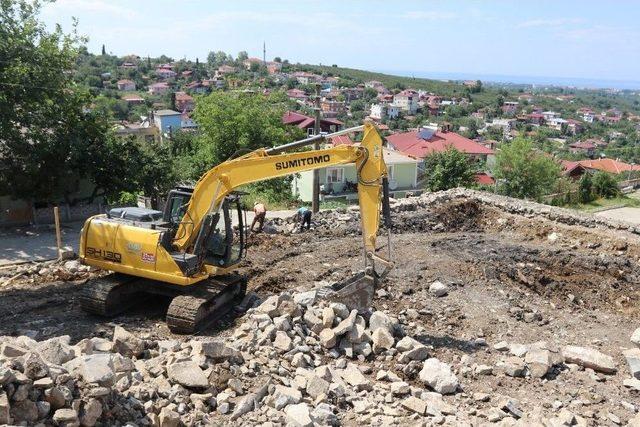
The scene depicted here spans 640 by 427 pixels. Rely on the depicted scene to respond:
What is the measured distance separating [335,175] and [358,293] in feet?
76.0

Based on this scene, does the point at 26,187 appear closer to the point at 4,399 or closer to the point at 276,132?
the point at 4,399

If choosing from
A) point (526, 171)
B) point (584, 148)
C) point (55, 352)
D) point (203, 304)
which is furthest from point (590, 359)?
point (584, 148)

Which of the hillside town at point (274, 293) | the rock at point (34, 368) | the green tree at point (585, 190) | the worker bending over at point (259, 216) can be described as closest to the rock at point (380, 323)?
the hillside town at point (274, 293)

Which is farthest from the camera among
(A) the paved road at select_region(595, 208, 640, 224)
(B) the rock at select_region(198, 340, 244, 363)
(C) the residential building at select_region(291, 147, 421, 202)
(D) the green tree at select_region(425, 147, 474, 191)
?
(C) the residential building at select_region(291, 147, 421, 202)

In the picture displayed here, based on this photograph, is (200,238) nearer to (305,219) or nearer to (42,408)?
(42,408)

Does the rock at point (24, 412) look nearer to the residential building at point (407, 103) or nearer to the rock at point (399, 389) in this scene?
the rock at point (399, 389)

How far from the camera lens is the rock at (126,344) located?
708cm

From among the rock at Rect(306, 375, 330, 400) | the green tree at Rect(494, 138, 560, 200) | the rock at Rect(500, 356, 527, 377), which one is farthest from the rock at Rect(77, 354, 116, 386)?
the green tree at Rect(494, 138, 560, 200)

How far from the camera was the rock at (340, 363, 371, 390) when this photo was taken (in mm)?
7270

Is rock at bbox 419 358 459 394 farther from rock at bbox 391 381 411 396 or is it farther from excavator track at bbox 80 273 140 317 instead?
excavator track at bbox 80 273 140 317

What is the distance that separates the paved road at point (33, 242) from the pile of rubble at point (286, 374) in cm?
701

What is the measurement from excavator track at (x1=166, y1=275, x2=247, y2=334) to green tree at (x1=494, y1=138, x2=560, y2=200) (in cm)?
2245

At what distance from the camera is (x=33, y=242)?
14586 mm

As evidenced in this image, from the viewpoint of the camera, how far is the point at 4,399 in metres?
4.77
